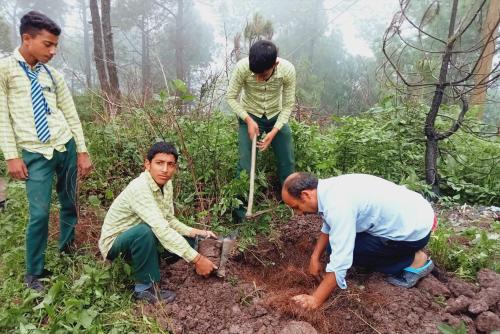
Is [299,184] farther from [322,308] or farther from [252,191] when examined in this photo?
[252,191]

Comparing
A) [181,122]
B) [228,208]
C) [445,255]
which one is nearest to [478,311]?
[445,255]

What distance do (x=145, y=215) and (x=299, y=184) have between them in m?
0.97

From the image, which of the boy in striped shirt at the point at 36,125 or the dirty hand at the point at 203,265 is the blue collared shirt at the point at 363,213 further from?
the boy in striped shirt at the point at 36,125

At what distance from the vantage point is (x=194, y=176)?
3557mm

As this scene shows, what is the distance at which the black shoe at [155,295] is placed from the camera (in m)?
2.39

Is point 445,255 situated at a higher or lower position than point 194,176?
lower

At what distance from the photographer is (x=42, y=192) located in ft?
7.97

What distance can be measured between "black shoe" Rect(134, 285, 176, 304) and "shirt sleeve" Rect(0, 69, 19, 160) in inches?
46.3

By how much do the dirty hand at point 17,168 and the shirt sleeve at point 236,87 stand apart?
1.69m

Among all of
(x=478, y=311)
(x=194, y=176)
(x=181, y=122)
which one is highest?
(x=181, y=122)

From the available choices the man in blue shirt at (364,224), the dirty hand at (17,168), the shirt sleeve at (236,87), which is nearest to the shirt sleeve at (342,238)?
the man in blue shirt at (364,224)

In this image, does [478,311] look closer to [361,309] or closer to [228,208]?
[361,309]

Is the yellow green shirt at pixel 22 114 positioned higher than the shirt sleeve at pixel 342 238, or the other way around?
the yellow green shirt at pixel 22 114

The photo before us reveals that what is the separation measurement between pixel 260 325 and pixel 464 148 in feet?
13.5
